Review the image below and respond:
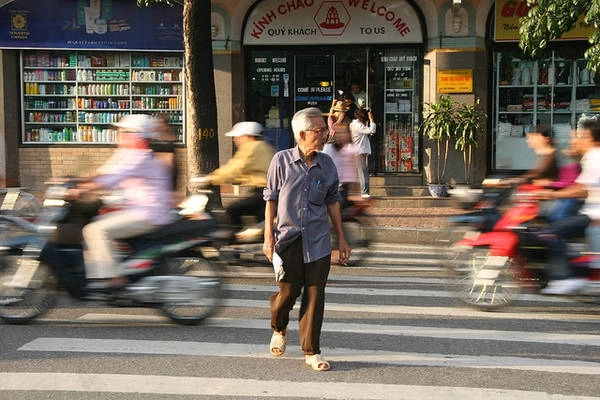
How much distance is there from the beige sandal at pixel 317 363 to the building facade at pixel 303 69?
10.9 meters

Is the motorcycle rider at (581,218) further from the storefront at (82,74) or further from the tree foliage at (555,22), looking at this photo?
the storefront at (82,74)

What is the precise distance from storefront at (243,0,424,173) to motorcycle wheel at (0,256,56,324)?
10126 mm

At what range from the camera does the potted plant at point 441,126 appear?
1562 cm

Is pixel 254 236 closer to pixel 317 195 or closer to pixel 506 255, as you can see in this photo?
pixel 506 255

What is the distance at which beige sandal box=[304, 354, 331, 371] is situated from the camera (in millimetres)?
5691

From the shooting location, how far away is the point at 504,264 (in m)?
7.39

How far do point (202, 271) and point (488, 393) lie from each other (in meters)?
2.73

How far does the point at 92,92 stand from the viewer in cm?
1725

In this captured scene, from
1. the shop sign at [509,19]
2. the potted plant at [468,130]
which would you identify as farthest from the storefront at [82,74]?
the shop sign at [509,19]

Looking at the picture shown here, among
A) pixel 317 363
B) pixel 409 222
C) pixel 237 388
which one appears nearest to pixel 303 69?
pixel 409 222

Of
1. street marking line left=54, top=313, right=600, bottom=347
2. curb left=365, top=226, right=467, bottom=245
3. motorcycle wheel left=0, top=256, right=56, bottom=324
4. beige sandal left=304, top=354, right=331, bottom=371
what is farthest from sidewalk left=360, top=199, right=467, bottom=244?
beige sandal left=304, top=354, right=331, bottom=371

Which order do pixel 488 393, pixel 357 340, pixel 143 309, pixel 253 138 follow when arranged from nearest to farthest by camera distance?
1. pixel 488 393
2. pixel 357 340
3. pixel 143 309
4. pixel 253 138

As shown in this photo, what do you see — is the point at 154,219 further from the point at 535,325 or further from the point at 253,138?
the point at 535,325

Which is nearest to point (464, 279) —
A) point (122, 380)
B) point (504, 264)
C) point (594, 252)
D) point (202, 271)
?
point (504, 264)
